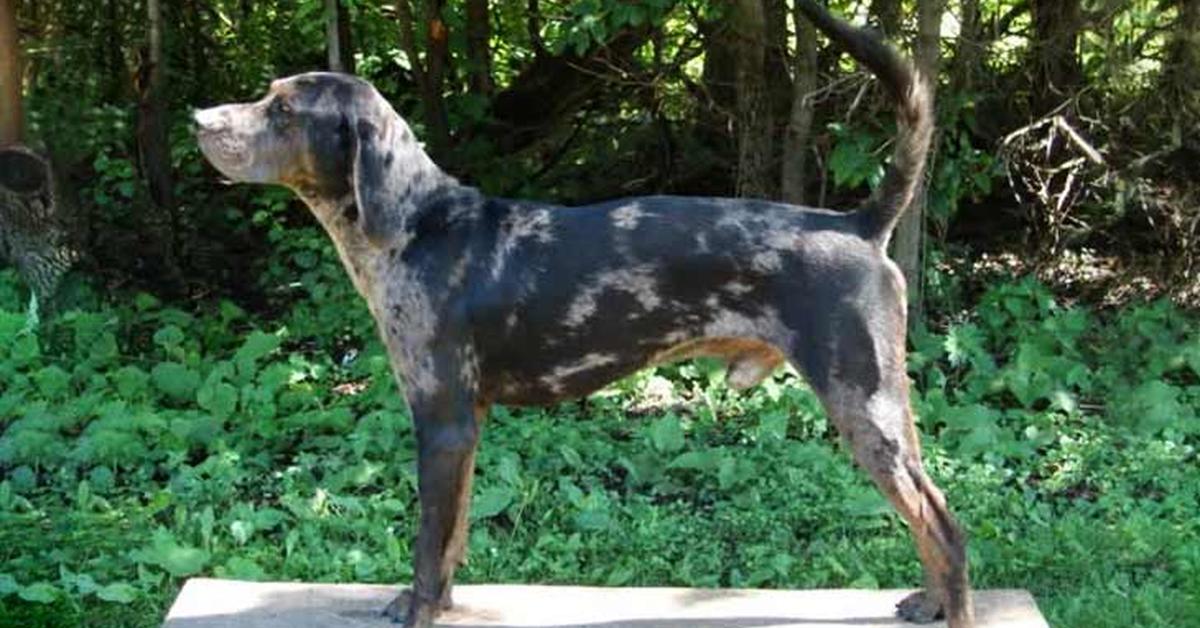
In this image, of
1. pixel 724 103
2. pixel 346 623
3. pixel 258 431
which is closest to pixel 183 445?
pixel 258 431

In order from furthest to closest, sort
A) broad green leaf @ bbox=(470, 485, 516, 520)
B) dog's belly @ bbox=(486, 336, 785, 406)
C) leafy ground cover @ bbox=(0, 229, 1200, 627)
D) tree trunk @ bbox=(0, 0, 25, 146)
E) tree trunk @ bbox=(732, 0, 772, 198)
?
tree trunk @ bbox=(0, 0, 25, 146) → tree trunk @ bbox=(732, 0, 772, 198) → broad green leaf @ bbox=(470, 485, 516, 520) → leafy ground cover @ bbox=(0, 229, 1200, 627) → dog's belly @ bbox=(486, 336, 785, 406)

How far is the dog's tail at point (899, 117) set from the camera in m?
4.38

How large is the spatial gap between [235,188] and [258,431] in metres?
3.21

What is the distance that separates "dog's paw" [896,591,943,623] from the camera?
4801 millimetres

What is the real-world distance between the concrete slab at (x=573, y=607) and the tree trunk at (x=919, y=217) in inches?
106

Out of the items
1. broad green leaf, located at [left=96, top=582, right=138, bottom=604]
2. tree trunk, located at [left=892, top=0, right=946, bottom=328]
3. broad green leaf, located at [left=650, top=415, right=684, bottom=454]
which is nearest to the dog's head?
broad green leaf, located at [left=96, top=582, right=138, bottom=604]

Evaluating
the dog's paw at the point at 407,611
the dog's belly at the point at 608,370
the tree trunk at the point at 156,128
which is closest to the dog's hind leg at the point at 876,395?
the dog's belly at the point at 608,370

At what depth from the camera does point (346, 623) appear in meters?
4.83

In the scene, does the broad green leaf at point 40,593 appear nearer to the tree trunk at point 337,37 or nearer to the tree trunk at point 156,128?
the tree trunk at point 337,37

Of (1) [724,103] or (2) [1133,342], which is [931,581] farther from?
(1) [724,103]

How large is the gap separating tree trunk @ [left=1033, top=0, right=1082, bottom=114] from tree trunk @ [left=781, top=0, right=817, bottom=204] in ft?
3.85

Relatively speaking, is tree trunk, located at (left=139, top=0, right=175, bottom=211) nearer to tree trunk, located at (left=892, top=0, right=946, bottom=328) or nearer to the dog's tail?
tree trunk, located at (left=892, top=0, right=946, bottom=328)

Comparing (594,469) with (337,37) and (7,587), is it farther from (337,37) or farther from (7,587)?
(337,37)

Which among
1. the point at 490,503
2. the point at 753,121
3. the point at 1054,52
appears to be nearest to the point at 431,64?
the point at 753,121
